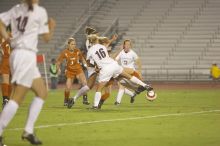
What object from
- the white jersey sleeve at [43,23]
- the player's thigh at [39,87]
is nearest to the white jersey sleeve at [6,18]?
the white jersey sleeve at [43,23]

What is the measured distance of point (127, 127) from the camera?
1440cm

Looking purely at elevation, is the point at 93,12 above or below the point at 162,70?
above

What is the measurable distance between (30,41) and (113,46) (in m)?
32.6

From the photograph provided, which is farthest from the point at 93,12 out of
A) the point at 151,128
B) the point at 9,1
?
the point at 151,128

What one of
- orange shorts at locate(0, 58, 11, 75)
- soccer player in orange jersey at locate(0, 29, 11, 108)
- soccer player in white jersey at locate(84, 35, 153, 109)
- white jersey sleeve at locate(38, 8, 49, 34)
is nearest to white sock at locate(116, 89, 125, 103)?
soccer player in white jersey at locate(84, 35, 153, 109)

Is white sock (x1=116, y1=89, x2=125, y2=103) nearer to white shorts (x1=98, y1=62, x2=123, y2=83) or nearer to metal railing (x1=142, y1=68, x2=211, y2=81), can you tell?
white shorts (x1=98, y1=62, x2=123, y2=83)

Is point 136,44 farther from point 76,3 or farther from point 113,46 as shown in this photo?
point 76,3

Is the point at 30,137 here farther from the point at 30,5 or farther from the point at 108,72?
the point at 108,72

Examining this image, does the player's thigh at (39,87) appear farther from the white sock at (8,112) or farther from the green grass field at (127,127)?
the green grass field at (127,127)

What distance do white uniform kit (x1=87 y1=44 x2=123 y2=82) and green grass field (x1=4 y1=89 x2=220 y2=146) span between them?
106 cm

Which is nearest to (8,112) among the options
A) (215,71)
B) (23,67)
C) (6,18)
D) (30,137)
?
(30,137)

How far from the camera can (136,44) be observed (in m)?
43.1

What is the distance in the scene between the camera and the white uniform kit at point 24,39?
10750 mm

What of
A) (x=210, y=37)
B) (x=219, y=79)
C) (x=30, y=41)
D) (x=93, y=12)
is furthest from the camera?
(x=93, y=12)
